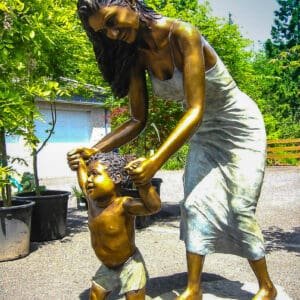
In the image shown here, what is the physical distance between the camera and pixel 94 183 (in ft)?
6.88

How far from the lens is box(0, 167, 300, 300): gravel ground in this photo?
378cm

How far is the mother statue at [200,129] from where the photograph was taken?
2.15m

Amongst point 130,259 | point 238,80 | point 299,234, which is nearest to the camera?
point 130,259

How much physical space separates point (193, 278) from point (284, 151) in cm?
1684

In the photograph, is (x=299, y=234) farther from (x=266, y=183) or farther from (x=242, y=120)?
(x=266, y=183)

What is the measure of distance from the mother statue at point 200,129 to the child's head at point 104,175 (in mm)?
149

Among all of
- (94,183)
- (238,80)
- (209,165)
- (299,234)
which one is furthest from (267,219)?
(94,183)

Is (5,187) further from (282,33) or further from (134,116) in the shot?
(282,33)

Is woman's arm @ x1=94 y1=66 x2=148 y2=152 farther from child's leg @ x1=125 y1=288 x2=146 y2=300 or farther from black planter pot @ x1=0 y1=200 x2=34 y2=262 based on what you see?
black planter pot @ x1=0 y1=200 x2=34 y2=262

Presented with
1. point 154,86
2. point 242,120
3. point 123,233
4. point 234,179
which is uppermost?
point 154,86

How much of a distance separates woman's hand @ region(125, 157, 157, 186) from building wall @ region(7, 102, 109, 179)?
38.5 feet

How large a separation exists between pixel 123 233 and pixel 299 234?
172 inches

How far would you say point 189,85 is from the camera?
2092 mm

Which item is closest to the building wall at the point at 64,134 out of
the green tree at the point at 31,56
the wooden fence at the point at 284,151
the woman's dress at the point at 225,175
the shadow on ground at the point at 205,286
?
the wooden fence at the point at 284,151
